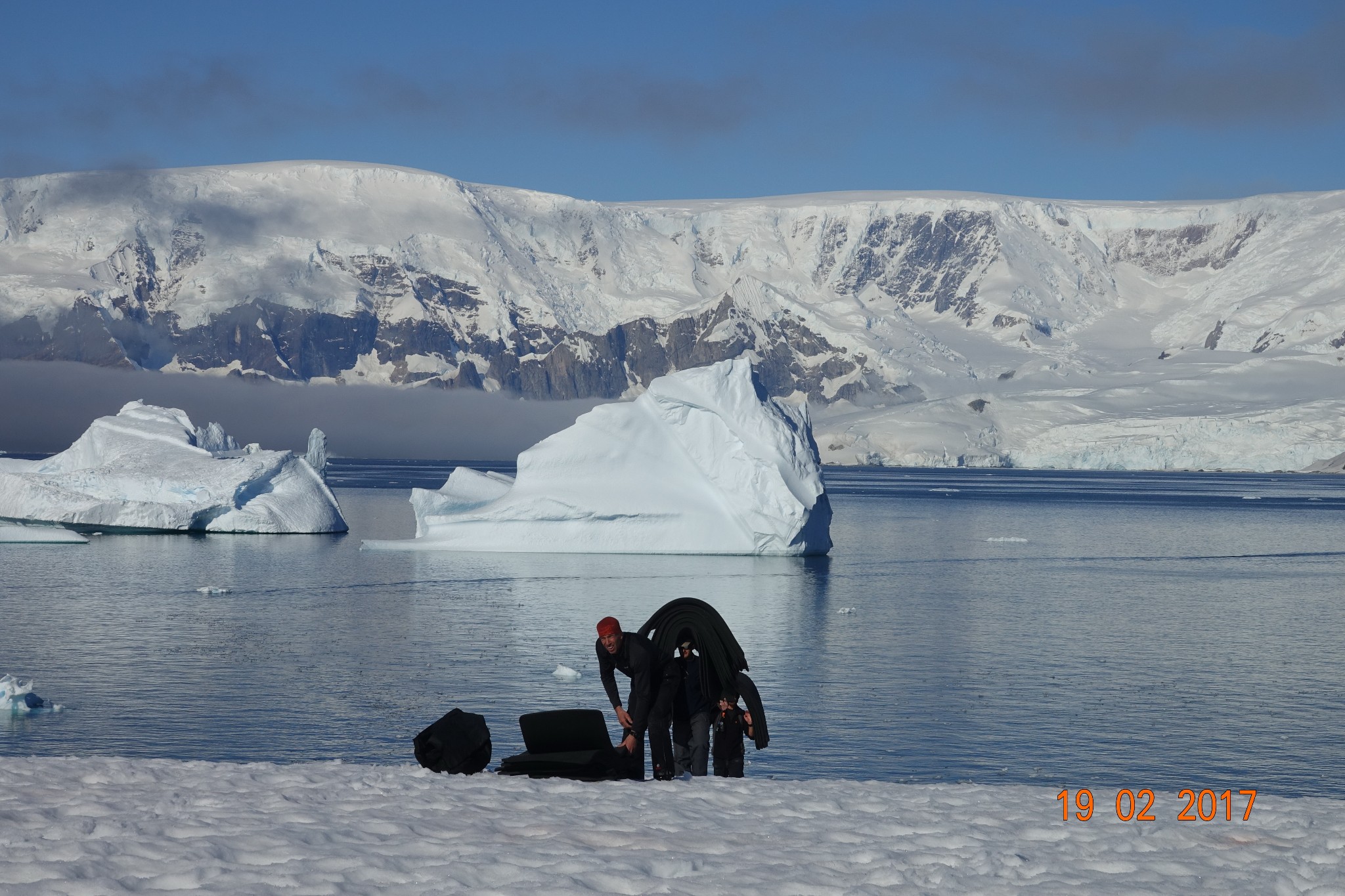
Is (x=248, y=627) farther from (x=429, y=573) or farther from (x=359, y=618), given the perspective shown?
(x=429, y=573)

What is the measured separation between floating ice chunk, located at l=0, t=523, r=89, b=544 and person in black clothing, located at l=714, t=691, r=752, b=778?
40.0 m

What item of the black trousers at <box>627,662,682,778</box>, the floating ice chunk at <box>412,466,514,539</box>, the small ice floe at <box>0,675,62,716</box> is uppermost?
the floating ice chunk at <box>412,466,514,539</box>

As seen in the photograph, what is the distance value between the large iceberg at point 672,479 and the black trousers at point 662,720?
30.1 meters

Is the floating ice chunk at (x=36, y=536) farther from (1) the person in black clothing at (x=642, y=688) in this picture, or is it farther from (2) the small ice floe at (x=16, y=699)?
(1) the person in black clothing at (x=642, y=688)

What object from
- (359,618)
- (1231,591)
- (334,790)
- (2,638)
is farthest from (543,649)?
(1231,591)

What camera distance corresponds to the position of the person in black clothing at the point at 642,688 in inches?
411

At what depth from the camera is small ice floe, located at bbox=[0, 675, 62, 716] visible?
17516mm

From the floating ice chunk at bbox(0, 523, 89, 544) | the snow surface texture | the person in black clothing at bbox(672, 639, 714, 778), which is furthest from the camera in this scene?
the snow surface texture

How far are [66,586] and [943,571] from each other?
25.7 metres

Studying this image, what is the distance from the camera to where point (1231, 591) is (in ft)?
123
